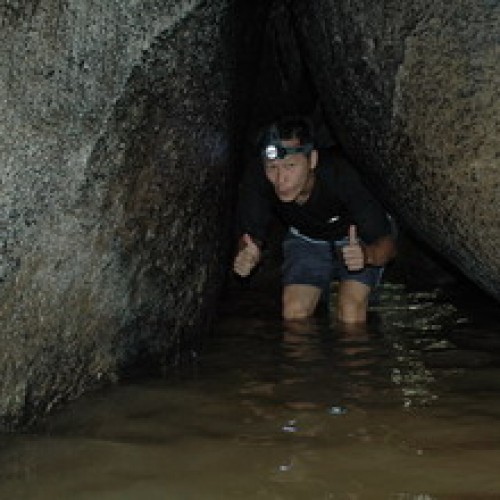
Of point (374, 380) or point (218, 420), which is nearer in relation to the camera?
point (218, 420)

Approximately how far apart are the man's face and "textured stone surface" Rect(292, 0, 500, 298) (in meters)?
0.54

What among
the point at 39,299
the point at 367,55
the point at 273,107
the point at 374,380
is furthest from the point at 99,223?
the point at 273,107

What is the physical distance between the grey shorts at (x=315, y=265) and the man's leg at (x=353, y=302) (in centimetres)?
5

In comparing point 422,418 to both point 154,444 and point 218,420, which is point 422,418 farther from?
point 154,444

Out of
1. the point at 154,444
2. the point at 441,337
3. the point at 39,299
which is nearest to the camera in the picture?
the point at 154,444

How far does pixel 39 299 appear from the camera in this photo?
384 centimetres

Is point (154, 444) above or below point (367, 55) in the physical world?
below

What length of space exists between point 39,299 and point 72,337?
367mm

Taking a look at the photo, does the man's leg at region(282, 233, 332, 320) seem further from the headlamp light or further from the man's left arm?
the headlamp light

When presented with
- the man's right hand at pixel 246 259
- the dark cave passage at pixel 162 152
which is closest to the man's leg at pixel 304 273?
the dark cave passage at pixel 162 152

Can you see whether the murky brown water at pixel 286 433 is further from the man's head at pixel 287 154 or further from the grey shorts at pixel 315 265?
the grey shorts at pixel 315 265

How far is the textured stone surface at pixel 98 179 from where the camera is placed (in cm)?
371

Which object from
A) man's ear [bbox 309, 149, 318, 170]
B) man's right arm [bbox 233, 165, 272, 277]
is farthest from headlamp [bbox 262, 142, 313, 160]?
man's right arm [bbox 233, 165, 272, 277]

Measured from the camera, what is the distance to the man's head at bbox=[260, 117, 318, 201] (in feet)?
19.3
